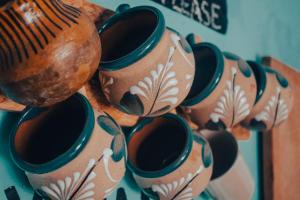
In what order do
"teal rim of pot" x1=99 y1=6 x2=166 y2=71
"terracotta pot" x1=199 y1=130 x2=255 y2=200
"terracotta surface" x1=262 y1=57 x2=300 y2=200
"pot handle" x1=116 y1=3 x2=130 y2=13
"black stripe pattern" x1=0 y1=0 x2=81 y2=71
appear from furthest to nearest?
1. "terracotta surface" x1=262 y1=57 x2=300 y2=200
2. "terracotta pot" x1=199 y1=130 x2=255 y2=200
3. "pot handle" x1=116 y1=3 x2=130 y2=13
4. "teal rim of pot" x1=99 y1=6 x2=166 y2=71
5. "black stripe pattern" x1=0 y1=0 x2=81 y2=71

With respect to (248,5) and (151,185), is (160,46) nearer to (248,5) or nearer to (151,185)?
(151,185)

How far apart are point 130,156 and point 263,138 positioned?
44 cm

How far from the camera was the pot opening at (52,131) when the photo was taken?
519mm

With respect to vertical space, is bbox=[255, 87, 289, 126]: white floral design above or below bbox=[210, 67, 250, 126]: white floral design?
below

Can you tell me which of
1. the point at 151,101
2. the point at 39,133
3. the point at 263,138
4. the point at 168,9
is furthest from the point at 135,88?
the point at 263,138

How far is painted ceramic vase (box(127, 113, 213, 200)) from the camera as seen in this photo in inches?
23.3

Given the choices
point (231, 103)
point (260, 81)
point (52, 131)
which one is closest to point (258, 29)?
point (260, 81)

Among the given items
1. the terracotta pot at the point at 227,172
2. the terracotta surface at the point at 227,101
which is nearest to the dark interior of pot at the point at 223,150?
the terracotta pot at the point at 227,172

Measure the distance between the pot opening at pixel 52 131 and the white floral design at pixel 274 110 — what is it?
38 centimetres

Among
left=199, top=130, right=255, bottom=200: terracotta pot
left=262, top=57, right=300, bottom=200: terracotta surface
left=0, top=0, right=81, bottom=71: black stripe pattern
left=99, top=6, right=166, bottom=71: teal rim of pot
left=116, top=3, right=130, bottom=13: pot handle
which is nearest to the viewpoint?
left=0, top=0, right=81, bottom=71: black stripe pattern

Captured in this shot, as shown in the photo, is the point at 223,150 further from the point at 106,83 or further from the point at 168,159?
the point at 106,83

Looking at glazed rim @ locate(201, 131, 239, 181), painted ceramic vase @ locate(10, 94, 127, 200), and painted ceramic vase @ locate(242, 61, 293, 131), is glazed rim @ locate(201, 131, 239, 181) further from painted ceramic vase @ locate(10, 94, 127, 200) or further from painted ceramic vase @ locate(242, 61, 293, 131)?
painted ceramic vase @ locate(10, 94, 127, 200)

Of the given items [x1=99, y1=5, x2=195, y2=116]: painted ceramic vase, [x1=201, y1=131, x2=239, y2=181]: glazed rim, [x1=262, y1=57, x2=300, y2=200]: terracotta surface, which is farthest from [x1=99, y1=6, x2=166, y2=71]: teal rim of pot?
[x1=262, y1=57, x2=300, y2=200]: terracotta surface

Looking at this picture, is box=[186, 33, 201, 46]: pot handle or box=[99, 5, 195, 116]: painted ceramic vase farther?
box=[186, 33, 201, 46]: pot handle
